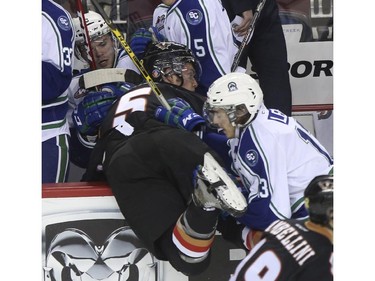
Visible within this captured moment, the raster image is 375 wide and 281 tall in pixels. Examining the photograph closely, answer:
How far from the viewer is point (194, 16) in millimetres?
3521

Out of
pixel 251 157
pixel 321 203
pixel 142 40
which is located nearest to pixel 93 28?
pixel 142 40

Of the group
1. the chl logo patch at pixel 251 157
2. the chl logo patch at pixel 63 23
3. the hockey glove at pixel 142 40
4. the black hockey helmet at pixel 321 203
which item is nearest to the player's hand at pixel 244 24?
the hockey glove at pixel 142 40

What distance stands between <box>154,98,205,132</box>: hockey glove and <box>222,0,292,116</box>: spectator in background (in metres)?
0.82

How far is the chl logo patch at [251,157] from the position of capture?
291cm

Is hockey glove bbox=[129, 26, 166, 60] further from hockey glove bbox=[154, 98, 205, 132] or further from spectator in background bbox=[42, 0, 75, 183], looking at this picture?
hockey glove bbox=[154, 98, 205, 132]

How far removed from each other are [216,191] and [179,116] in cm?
40

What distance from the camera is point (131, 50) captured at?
339 cm

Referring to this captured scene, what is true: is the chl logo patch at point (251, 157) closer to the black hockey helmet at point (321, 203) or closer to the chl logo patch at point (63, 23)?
the black hockey helmet at point (321, 203)

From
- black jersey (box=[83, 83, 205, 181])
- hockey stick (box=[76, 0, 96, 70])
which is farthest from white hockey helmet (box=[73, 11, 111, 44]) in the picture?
black jersey (box=[83, 83, 205, 181])

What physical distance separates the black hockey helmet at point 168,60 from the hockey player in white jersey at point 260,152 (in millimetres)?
418

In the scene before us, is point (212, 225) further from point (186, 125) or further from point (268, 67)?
point (268, 67)
